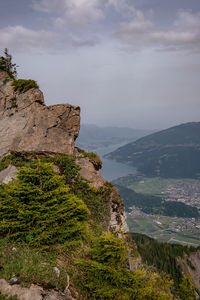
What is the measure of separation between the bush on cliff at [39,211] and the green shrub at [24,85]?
608 inches

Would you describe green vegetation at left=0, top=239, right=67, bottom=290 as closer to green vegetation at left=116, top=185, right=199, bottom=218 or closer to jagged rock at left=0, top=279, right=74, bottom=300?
jagged rock at left=0, top=279, right=74, bottom=300

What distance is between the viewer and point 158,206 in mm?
159125

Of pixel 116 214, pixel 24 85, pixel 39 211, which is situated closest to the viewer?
pixel 39 211

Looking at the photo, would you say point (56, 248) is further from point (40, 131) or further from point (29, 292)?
point (40, 131)

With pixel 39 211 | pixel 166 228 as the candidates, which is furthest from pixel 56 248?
pixel 166 228

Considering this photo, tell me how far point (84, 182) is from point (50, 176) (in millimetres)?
5570

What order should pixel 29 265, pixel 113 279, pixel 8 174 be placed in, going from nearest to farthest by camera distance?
pixel 29 265 < pixel 113 279 < pixel 8 174

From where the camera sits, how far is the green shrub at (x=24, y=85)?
2045cm

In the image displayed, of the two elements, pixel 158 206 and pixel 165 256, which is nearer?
pixel 165 256

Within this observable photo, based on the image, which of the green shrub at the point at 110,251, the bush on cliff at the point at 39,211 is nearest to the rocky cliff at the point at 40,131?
the bush on cliff at the point at 39,211

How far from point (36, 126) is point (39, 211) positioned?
38.9 ft

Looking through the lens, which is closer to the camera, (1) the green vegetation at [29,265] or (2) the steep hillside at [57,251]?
(1) the green vegetation at [29,265]

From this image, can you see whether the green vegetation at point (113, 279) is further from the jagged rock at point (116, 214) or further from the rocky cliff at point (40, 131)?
the rocky cliff at point (40, 131)

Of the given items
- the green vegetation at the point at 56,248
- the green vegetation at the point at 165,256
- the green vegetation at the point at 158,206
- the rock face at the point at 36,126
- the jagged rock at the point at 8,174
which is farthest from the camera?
the green vegetation at the point at 158,206
